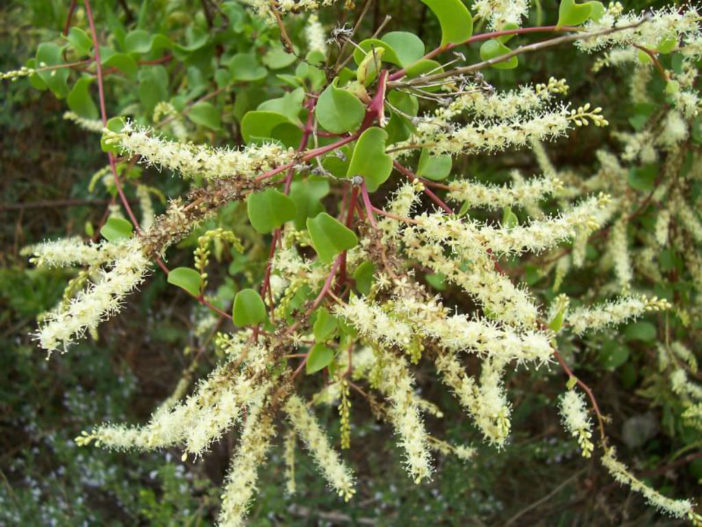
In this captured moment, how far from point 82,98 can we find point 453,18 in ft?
3.43

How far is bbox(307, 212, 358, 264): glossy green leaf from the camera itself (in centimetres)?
95

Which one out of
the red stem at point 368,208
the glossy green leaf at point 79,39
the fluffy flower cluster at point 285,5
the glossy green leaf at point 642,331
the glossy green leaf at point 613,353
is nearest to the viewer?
the red stem at point 368,208

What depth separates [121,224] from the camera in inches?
42.1

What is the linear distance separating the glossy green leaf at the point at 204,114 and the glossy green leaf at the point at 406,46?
0.73 metres

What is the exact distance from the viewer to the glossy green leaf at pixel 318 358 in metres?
1.06

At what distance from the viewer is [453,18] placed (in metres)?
0.95

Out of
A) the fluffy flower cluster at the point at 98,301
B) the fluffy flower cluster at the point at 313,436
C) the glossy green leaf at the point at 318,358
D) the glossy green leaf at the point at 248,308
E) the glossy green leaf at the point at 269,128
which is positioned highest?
the glossy green leaf at the point at 269,128

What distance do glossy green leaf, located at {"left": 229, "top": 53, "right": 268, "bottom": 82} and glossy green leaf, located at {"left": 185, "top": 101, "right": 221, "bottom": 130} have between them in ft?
0.34

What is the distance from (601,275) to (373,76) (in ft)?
4.34

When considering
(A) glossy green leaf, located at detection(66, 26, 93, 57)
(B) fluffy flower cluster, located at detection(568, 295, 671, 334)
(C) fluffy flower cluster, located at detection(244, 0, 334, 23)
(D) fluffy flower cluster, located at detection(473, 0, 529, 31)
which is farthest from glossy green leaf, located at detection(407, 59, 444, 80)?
(A) glossy green leaf, located at detection(66, 26, 93, 57)

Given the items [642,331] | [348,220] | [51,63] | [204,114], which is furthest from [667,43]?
[51,63]

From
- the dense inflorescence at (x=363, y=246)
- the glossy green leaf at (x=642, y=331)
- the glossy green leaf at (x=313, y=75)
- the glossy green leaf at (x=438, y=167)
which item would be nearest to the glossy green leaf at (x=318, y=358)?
the dense inflorescence at (x=363, y=246)

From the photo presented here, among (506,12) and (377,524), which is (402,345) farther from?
(377,524)

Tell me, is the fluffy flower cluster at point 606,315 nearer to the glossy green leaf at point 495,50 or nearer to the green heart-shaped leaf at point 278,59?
the glossy green leaf at point 495,50
